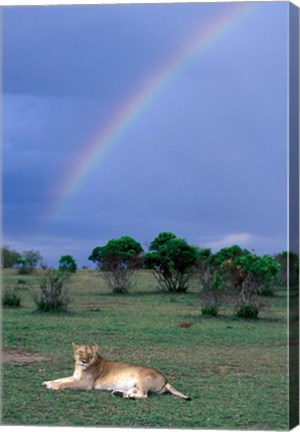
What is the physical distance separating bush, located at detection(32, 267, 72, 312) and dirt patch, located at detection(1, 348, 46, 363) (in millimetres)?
444

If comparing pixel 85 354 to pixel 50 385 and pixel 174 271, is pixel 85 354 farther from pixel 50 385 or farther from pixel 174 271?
pixel 174 271

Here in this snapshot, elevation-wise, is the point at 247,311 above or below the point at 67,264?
below

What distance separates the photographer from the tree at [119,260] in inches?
407

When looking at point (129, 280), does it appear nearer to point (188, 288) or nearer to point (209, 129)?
point (188, 288)

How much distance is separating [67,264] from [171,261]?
0.84 meters

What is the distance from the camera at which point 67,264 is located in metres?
10.5

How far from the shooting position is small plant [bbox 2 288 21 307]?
1063 centimetres

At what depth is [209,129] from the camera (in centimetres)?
1003

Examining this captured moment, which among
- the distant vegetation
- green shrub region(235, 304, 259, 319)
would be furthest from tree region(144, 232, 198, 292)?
green shrub region(235, 304, 259, 319)

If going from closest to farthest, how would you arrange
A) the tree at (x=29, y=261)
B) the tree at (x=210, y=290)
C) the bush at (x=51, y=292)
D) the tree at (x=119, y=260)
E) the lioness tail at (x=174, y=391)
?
the lioness tail at (x=174, y=391) < the tree at (x=119, y=260) < the tree at (x=29, y=261) < the tree at (x=210, y=290) < the bush at (x=51, y=292)

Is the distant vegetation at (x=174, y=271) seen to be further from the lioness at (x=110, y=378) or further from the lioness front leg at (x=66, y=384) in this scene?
the lioness front leg at (x=66, y=384)

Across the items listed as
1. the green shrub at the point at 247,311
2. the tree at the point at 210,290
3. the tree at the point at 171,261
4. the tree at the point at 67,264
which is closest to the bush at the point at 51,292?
the tree at the point at 67,264

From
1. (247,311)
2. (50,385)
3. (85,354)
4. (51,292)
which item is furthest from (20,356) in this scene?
(247,311)

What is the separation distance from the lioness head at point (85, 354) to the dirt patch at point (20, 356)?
1.11 ft
